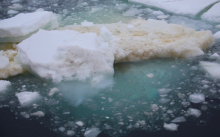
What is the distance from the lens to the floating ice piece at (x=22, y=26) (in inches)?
121

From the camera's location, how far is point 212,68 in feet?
8.90

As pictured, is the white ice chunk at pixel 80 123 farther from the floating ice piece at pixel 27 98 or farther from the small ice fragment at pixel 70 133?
the floating ice piece at pixel 27 98

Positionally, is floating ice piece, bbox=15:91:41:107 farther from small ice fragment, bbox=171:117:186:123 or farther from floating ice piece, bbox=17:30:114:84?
small ice fragment, bbox=171:117:186:123

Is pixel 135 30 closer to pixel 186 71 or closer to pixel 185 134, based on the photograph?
pixel 186 71

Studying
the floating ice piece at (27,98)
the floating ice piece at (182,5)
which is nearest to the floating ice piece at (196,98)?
the floating ice piece at (27,98)

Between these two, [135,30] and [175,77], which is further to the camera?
[135,30]

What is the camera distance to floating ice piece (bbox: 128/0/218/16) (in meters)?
4.55

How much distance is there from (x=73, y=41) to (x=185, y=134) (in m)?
1.61

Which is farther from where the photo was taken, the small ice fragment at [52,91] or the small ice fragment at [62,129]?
the small ice fragment at [52,91]

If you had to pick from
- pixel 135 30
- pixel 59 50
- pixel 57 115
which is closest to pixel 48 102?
pixel 57 115

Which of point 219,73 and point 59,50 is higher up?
point 59,50

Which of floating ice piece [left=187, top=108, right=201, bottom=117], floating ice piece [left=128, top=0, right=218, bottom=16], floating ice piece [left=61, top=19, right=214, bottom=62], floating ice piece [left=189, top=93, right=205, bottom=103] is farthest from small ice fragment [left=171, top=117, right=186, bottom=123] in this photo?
floating ice piece [left=128, top=0, right=218, bottom=16]

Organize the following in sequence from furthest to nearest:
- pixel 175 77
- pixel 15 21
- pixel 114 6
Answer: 1. pixel 114 6
2. pixel 15 21
3. pixel 175 77

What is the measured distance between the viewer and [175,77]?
263 centimetres
